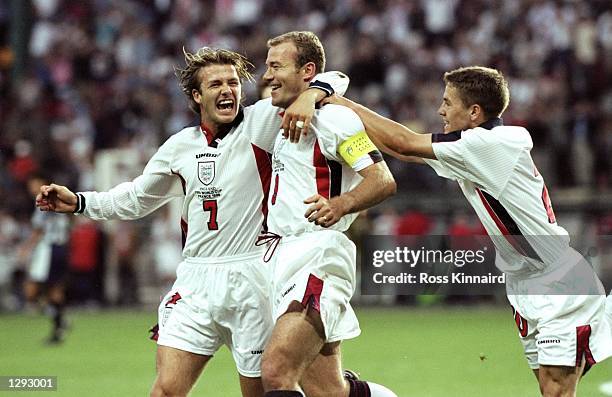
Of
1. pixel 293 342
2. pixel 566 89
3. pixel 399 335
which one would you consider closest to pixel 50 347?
pixel 399 335

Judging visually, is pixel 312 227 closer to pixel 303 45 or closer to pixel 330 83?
pixel 330 83

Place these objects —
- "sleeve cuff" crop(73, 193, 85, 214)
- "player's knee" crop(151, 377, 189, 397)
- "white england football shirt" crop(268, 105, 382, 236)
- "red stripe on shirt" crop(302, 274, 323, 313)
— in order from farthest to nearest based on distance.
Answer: "sleeve cuff" crop(73, 193, 85, 214), "player's knee" crop(151, 377, 189, 397), "white england football shirt" crop(268, 105, 382, 236), "red stripe on shirt" crop(302, 274, 323, 313)

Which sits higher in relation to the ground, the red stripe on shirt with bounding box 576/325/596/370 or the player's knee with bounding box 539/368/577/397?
the red stripe on shirt with bounding box 576/325/596/370

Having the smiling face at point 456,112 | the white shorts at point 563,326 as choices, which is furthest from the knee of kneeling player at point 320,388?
the smiling face at point 456,112

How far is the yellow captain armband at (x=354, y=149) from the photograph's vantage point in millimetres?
5898

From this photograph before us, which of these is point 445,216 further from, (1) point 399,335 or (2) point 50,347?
(2) point 50,347

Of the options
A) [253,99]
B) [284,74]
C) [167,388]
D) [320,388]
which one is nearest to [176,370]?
[167,388]

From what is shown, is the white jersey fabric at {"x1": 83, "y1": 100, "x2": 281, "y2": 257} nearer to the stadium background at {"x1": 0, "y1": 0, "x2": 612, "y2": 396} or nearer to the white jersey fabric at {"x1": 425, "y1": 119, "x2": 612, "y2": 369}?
the white jersey fabric at {"x1": 425, "y1": 119, "x2": 612, "y2": 369}

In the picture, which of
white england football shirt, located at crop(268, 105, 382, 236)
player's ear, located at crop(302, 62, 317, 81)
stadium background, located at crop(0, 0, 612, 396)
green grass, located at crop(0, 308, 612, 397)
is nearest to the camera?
white england football shirt, located at crop(268, 105, 382, 236)

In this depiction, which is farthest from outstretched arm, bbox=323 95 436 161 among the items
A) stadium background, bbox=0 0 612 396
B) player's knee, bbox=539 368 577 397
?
stadium background, bbox=0 0 612 396

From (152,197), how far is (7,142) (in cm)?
1373

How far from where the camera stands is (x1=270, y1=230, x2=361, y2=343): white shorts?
584cm

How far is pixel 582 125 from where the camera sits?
56.7 ft

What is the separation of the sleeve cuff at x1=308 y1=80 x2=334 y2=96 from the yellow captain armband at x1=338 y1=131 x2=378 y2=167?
40cm
